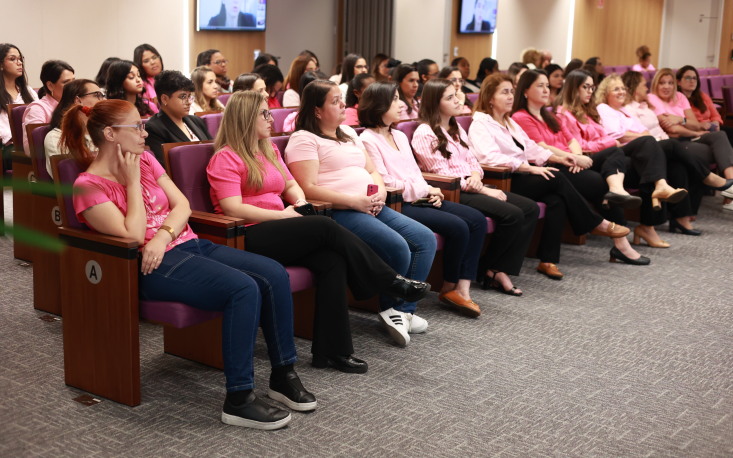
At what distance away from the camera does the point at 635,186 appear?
5.87 meters

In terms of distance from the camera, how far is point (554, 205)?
4977mm

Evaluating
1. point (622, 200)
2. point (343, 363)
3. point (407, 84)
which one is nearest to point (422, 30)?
point (407, 84)

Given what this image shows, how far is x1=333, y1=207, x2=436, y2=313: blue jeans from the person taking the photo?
12.0 feet

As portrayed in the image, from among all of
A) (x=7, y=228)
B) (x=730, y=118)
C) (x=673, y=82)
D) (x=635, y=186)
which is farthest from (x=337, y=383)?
(x=730, y=118)

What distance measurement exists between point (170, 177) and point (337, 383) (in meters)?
1.06

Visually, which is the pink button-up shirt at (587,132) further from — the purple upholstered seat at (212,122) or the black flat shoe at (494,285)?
the purple upholstered seat at (212,122)

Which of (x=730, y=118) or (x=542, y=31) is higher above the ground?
(x=542, y=31)

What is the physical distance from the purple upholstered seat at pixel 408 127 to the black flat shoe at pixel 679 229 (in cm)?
253

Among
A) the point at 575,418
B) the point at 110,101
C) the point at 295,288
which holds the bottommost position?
the point at 575,418

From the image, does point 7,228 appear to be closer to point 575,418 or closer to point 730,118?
point 575,418

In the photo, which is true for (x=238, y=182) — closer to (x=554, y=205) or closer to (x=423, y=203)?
(x=423, y=203)

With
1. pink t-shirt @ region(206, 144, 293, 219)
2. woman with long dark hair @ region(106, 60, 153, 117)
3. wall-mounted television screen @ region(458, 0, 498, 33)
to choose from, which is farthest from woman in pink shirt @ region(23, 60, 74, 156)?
wall-mounted television screen @ region(458, 0, 498, 33)

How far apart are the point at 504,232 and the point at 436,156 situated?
1.81ft

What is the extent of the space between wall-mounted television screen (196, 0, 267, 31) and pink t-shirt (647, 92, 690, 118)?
5.11 m
